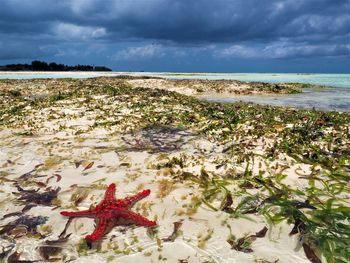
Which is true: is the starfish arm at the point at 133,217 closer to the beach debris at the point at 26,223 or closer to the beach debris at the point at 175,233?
the beach debris at the point at 175,233

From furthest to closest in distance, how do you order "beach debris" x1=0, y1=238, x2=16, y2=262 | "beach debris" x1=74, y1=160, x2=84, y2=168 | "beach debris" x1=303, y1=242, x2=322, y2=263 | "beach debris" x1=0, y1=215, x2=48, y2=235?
"beach debris" x1=74, y1=160, x2=84, y2=168, "beach debris" x1=0, y1=215, x2=48, y2=235, "beach debris" x1=0, y1=238, x2=16, y2=262, "beach debris" x1=303, y1=242, x2=322, y2=263

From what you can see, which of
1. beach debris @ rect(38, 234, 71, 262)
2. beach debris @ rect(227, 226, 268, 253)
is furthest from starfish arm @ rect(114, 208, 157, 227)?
beach debris @ rect(227, 226, 268, 253)

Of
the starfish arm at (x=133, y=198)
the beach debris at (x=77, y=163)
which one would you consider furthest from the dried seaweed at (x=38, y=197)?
the starfish arm at (x=133, y=198)

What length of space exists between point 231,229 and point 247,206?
557mm

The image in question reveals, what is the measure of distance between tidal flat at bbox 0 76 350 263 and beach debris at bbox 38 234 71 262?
14 mm

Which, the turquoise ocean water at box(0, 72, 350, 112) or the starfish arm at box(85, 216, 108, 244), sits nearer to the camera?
the starfish arm at box(85, 216, 108, 244)

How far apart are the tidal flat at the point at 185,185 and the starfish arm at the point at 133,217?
0.36 feet

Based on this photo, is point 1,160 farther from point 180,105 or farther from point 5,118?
point 180,105

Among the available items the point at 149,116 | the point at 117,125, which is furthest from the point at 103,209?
the point at 149,116

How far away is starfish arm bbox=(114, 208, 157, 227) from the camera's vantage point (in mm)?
3965

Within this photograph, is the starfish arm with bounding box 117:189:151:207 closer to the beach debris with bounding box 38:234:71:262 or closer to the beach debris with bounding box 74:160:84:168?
the beach debris with bounding box 38:234:71:262

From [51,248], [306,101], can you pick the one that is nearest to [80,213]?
[51,248]

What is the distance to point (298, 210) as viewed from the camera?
4.27 m

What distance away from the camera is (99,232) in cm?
375
